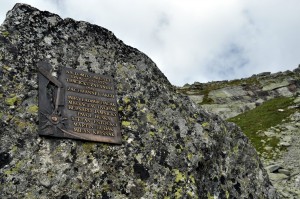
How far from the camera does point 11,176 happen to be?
6898 mm

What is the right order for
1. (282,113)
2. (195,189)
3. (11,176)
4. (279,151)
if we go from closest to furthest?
(11,176)
(195,189)
(279,151)
(282,113)

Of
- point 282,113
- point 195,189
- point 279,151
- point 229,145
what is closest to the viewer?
point 195,189

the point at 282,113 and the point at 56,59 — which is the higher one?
the point at 282,113

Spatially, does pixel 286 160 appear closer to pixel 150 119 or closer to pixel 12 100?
pixel 150 119

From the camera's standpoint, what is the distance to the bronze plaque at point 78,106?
26.0 ft

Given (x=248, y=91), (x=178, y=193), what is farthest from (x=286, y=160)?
(x=248, y=91)

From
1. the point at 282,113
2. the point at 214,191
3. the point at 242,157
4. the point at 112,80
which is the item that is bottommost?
the point at 214,191

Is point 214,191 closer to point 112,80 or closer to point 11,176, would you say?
point 112,80

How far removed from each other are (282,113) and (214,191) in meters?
25.4

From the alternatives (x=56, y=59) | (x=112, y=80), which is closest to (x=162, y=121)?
(x=112, y=80)

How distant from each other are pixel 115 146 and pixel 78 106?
4.09 ft

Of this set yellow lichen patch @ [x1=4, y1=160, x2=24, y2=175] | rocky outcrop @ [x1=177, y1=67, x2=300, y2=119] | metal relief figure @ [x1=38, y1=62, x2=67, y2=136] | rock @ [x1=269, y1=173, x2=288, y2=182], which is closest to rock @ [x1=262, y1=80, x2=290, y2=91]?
rocky outcrop @ [x1=177, y1=67, x2=300, y2=119]

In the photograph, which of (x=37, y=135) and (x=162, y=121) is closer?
(x=37, y=135)

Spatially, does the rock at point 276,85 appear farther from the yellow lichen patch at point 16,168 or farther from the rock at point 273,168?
the yellow lichen patch at point 16,168
